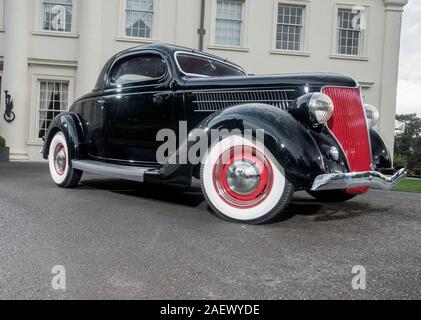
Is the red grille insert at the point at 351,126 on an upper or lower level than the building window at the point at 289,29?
lower

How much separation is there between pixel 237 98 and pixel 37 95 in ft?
32.8

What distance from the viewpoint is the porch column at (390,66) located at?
1224 centimetres

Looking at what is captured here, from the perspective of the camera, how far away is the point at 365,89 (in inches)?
493

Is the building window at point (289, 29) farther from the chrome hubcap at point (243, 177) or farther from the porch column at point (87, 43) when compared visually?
the chrome hubcap at point (243, 177)

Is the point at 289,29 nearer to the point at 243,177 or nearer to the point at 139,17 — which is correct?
the point at 139,17

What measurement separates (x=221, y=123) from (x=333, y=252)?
1373 mm

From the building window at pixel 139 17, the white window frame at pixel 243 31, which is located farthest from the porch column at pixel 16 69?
the white window frame at pixel 243 31

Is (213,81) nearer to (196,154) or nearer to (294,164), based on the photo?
(196,154)

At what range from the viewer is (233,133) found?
311cm

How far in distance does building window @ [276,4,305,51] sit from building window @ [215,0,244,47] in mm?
1266

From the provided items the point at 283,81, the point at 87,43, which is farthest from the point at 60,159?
the point at 87,43

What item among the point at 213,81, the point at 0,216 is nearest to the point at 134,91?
the point at 213,81

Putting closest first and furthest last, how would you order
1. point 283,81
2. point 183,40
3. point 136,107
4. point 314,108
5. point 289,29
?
point 314,108 → point 283,81 → point 136,107 → point 183,40 → point 289,29

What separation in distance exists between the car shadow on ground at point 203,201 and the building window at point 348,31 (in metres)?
9.17
